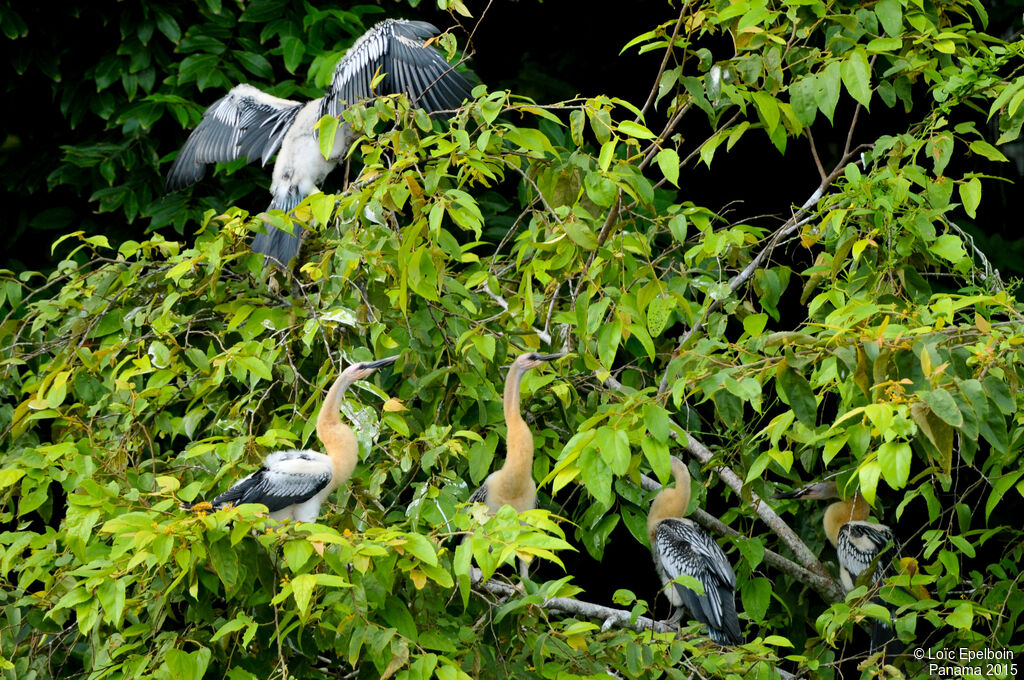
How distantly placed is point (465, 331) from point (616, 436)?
1.21 metres

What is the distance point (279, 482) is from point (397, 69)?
2.33 m

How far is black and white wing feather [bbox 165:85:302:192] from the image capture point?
5.08 metres

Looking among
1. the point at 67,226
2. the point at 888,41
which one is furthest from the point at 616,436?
the point at 67,226

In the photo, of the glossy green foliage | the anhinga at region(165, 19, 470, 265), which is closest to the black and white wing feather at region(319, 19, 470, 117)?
the anhinga at region(165, 19, 470, 265)

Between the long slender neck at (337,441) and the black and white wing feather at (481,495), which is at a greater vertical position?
the long slender neck at (337,441)

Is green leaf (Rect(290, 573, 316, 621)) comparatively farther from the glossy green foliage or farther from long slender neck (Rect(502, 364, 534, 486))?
long slender neck (Rect(502, 364, 534, 486))

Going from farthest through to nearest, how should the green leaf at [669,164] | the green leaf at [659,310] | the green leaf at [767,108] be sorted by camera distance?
the green leaf at [767,108] → the green leaf at [659,310] → the green leaf at [669,164]

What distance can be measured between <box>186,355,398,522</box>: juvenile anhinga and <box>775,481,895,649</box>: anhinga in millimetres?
1581

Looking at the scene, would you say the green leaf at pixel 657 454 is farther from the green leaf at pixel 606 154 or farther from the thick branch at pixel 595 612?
the thick branch at pixel 595 612

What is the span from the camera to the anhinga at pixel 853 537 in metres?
3.46

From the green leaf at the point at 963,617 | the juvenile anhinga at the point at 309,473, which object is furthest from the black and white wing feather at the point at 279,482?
the green leaf at the point at 963,617

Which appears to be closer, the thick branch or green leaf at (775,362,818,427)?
green leaf at (775,362,818,427)

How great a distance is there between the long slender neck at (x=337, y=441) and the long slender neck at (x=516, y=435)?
536 millimetres

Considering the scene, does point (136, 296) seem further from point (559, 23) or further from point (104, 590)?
point (559, 23)
